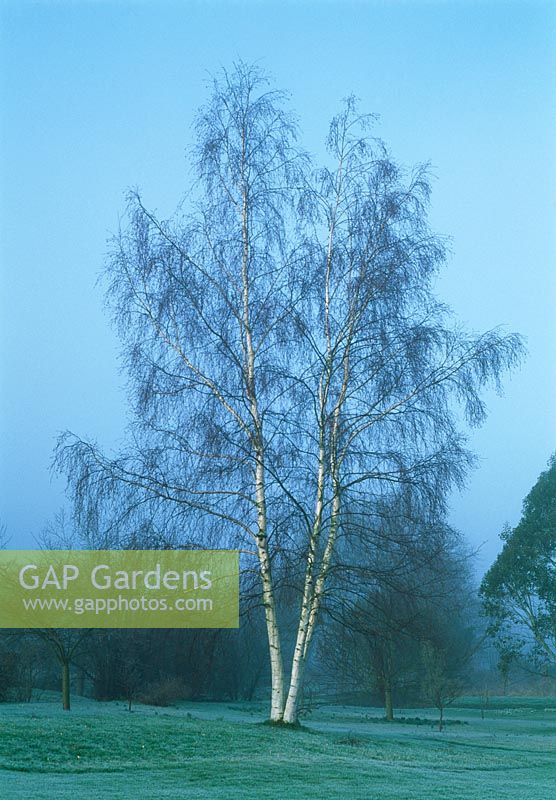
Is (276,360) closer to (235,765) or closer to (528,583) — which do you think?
(235,765)

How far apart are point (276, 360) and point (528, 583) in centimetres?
1797

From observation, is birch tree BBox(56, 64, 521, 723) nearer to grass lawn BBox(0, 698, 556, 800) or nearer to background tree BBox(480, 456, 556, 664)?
grass lawn BBox(0, 698, 556, 800)

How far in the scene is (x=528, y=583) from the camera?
30.0 metres

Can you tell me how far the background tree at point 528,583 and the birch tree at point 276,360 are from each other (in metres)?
16.2

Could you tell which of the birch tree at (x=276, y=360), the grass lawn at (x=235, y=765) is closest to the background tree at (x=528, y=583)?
the grass lawn at (x=235, y=765)

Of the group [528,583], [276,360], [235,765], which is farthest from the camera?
[528,583]

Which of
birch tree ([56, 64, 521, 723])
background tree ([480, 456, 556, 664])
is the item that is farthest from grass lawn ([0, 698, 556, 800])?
background tree ([480, 456, 556, 664])

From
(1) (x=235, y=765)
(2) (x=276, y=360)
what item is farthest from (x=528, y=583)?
(1) (x=235, y=765)

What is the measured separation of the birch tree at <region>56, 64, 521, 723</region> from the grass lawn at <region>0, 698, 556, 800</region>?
7.15 feet

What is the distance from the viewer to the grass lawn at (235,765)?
9.48 metres

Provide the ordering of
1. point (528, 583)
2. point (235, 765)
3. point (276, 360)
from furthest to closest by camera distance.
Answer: point (528, 583) → point (276, 360) → point (235, 765)

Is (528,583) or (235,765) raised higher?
(528,583)

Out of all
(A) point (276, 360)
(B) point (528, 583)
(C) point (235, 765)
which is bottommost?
(C) point (235, 765)

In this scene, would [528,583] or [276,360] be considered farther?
[528,583]
